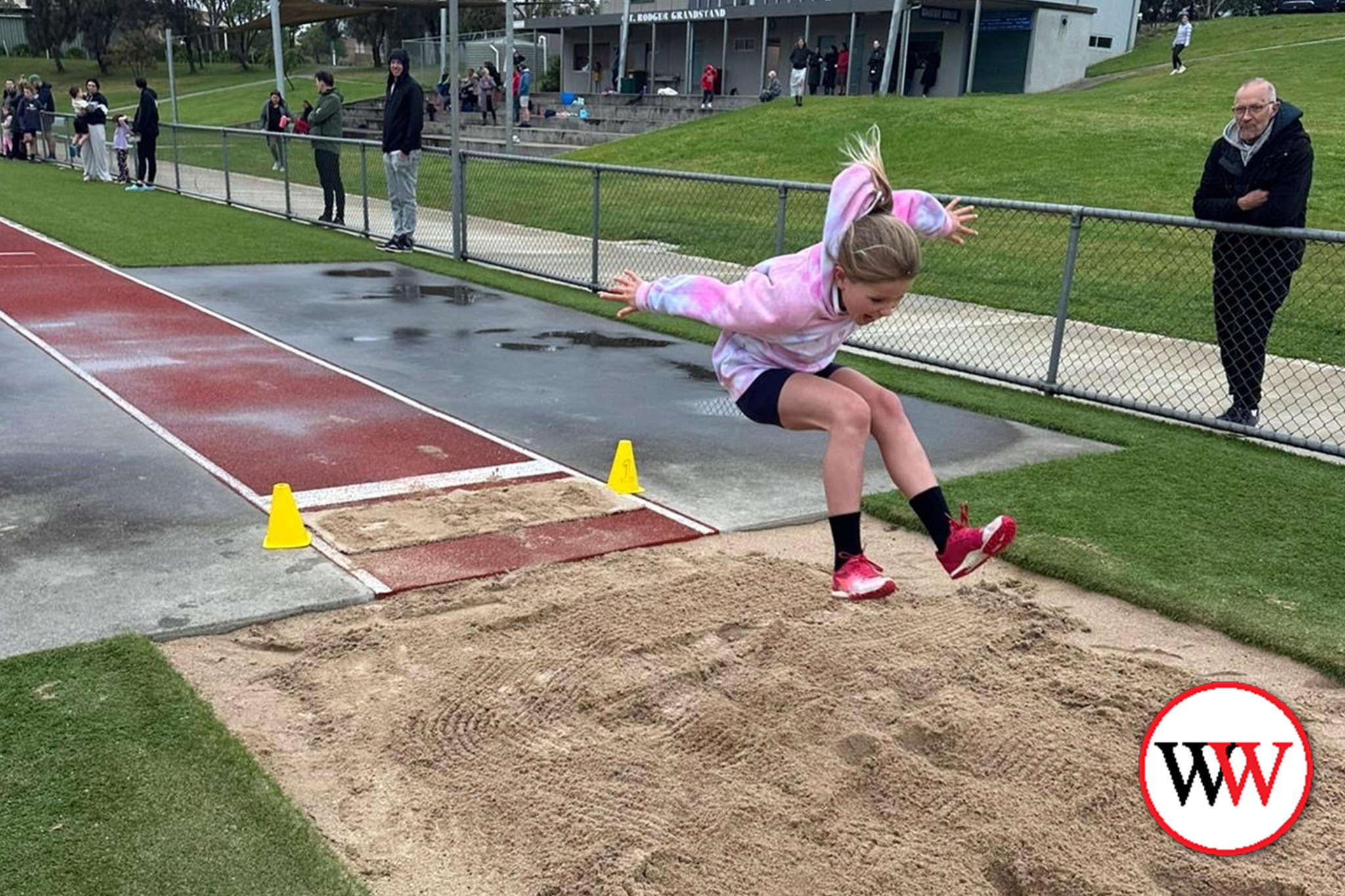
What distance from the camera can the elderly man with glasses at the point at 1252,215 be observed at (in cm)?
719

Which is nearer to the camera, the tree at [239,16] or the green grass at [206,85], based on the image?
the green grass at [206,85]

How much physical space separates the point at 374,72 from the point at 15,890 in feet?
228

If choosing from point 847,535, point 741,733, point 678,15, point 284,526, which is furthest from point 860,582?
point 678,15

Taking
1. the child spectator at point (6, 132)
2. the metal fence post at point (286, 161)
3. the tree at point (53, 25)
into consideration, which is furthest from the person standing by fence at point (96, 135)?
the tree at point (53, 25)

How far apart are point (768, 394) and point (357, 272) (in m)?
10.7

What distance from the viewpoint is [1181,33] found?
40.4 meters

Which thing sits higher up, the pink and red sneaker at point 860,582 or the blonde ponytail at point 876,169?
the blonde ponytail at point 876,169

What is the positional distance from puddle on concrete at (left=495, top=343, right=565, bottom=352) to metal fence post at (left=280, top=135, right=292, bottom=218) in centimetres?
1050

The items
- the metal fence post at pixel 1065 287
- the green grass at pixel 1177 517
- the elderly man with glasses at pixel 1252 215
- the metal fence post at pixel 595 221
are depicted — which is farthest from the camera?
the metal fence post at pixel 595 221

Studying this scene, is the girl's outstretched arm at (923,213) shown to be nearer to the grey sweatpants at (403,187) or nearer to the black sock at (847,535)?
the black sock at (847,535)

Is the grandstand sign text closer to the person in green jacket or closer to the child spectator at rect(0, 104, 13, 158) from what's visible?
the child spectator at rect(0, 104, 13, 158)

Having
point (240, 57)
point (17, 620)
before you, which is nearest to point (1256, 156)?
point (17, 620)

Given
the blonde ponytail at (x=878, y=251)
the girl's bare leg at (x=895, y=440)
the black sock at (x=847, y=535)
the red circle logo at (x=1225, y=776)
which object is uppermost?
the blonde ponytail at (x=878, y=251)

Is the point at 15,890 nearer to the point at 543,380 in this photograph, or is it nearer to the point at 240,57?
the point at 543,380
